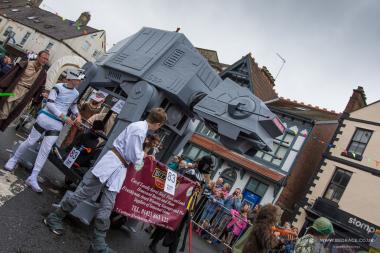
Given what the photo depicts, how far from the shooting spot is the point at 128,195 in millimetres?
5539

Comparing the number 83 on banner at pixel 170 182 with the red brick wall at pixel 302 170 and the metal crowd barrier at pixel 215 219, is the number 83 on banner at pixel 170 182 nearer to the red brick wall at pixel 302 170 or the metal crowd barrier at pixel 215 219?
the metal crowd barrier at pixel 215 219

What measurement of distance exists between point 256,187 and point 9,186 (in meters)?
19.2

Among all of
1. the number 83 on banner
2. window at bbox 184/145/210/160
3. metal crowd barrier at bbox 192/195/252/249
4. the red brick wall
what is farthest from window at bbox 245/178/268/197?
the number 83 on banner

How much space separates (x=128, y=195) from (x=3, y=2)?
6352cm

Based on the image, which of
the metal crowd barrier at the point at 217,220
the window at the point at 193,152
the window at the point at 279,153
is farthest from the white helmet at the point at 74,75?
the window at the point at 193,152

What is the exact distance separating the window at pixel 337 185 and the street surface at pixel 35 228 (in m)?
16.8

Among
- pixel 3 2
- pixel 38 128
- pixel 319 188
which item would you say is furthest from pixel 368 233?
pixel 3 2

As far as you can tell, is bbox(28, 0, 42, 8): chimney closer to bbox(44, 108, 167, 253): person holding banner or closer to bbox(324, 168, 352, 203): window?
bbox(324, 168, 352, 203): window

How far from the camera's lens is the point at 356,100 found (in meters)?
23.3

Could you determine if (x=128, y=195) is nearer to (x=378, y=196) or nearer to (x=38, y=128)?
(x=38, y=128)

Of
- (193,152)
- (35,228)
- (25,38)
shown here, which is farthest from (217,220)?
(25,38)

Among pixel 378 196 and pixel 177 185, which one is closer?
pixel 177 185

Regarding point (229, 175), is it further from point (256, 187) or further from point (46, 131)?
point (46, 131)

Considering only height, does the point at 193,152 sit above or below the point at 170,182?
above
